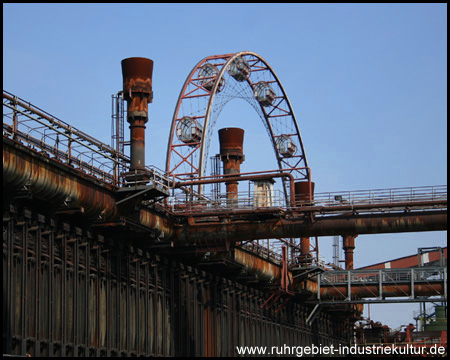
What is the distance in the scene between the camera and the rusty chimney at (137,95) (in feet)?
152

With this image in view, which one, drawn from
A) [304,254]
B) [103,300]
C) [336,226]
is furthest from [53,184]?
[304,254]

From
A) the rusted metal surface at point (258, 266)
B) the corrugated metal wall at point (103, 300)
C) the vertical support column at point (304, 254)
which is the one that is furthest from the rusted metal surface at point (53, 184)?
the vertical support column at point (304, 254)

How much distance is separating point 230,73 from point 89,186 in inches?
1695

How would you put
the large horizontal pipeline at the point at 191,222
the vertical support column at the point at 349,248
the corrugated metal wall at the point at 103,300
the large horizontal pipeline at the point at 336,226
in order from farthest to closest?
the vertical support column at the point at 349,248 → the large horizontal pipeline at the point at 336,226 → the large horizontal pipeline at the point at 191,222 → the corrugated metal wall at the point at 103,300

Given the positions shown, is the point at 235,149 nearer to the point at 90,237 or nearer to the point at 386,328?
the point at 90,237

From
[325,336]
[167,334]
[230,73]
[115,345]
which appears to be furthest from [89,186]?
[325,336]

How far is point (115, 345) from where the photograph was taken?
1784 inches

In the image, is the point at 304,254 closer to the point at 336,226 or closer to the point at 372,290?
the point at 372,290

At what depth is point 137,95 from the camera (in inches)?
1837

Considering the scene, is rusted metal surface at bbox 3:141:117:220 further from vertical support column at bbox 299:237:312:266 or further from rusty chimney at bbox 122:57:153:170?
vertical support column at bbox 299:237:312:266

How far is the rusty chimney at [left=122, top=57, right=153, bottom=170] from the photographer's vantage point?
1823 inches

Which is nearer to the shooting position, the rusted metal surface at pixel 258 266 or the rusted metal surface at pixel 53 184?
the rusted metal surface at pixel 53 184

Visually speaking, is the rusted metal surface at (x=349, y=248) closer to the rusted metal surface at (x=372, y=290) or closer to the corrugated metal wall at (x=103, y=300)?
the rusted metal surface at (x=372, y=290)

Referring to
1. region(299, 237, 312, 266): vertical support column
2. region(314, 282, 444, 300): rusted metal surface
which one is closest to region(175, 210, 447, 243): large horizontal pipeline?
region(299, 237, 312, 266): vertical support column
